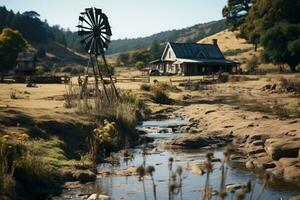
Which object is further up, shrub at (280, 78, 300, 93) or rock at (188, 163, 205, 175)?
shrub at (280, 78, 300, 93)

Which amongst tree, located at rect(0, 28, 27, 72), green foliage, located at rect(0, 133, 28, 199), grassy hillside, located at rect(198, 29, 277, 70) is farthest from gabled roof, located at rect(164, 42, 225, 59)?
green foliage, located at rect(0, 133, 28, 199)

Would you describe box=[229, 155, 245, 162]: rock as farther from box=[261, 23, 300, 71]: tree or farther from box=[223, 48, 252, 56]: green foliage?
box=[223, 48, 252, 56]: green foliage

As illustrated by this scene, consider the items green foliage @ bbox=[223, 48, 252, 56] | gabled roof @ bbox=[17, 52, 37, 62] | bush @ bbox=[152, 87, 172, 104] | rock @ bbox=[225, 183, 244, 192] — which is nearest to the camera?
rock @ bbox=[225, 183, 244, 192]

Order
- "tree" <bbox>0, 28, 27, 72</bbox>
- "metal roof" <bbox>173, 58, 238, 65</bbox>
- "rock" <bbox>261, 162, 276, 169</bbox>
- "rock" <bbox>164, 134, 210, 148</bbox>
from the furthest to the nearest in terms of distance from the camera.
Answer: "metal roof" <bbox>173, 58, 238, 65</bbox> < "tree" <bbox>0, 28, 27, 72</bbox> < "rock" <bbox>164, 134, 210, 148</bbox> < "rock" <bbox>261, 162, 276, 169</bbox>

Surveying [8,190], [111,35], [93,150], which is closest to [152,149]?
[93,150]

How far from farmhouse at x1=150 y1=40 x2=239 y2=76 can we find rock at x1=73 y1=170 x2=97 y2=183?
67.8m

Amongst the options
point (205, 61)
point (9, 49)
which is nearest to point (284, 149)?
point (205, 61)

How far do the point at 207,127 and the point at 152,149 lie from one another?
22.6 feet

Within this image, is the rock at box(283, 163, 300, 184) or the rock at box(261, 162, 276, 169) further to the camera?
the rock at box(261, 162, 276, 169)

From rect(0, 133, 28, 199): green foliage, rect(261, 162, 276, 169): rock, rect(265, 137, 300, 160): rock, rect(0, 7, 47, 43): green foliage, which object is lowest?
rect(261, 162, 276, 169): rock

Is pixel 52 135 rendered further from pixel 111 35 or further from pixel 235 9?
pixel 235 9

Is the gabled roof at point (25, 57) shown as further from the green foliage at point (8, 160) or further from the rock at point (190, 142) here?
the green foliage at point (8, 160)

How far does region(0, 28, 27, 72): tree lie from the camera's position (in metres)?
82.9

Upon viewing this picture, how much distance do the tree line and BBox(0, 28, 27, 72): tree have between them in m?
39.0
